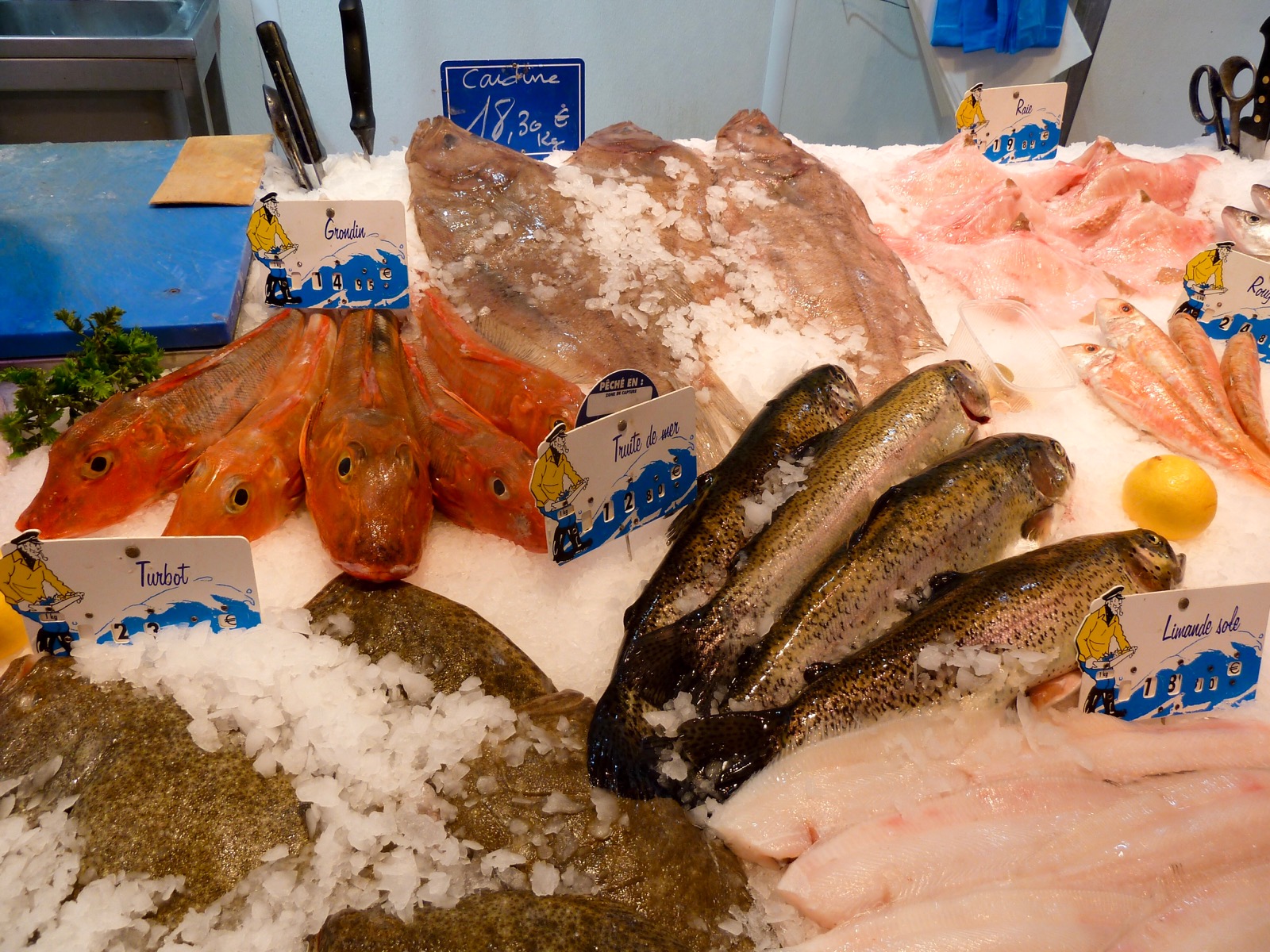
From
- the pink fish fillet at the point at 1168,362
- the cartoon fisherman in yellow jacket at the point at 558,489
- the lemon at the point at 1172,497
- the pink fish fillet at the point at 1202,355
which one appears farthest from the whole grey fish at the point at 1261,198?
the cartoon fisherman in yellow jacket at the point at 558,489

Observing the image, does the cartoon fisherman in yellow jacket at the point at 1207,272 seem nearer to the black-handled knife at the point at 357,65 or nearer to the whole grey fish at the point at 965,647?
the whole grey fish at the point at 965,647

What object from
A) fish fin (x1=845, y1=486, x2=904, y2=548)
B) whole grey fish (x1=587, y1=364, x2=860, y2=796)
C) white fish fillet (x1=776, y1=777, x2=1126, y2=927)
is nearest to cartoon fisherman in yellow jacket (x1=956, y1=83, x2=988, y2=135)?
whole grey fish (x1=587, y1=364, x2=860, y2=796)

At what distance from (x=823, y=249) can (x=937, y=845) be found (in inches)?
82.2

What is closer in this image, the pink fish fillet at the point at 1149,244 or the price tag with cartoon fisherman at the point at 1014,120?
the pink fish fillet at the point at 1149,244

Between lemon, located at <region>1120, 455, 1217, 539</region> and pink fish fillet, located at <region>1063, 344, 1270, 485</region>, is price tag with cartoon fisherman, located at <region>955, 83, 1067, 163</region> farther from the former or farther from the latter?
lemon, located at <region>1120, 455, 1217, 539</region>

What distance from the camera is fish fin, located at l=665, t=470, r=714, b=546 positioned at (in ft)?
6.15

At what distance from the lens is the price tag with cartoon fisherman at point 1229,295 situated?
271 centimetres

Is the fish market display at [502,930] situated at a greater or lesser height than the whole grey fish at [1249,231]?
lesser

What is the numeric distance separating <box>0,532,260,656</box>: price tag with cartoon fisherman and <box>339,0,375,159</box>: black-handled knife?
2119 millimetres

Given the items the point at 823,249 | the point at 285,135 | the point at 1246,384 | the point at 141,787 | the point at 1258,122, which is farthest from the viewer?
the point at 1258,122

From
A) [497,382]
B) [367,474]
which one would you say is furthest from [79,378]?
[497,382]

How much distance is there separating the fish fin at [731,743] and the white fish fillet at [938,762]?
0.07ft

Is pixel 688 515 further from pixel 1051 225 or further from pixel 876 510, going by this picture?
pixel 1051 225

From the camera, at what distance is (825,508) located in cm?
188
